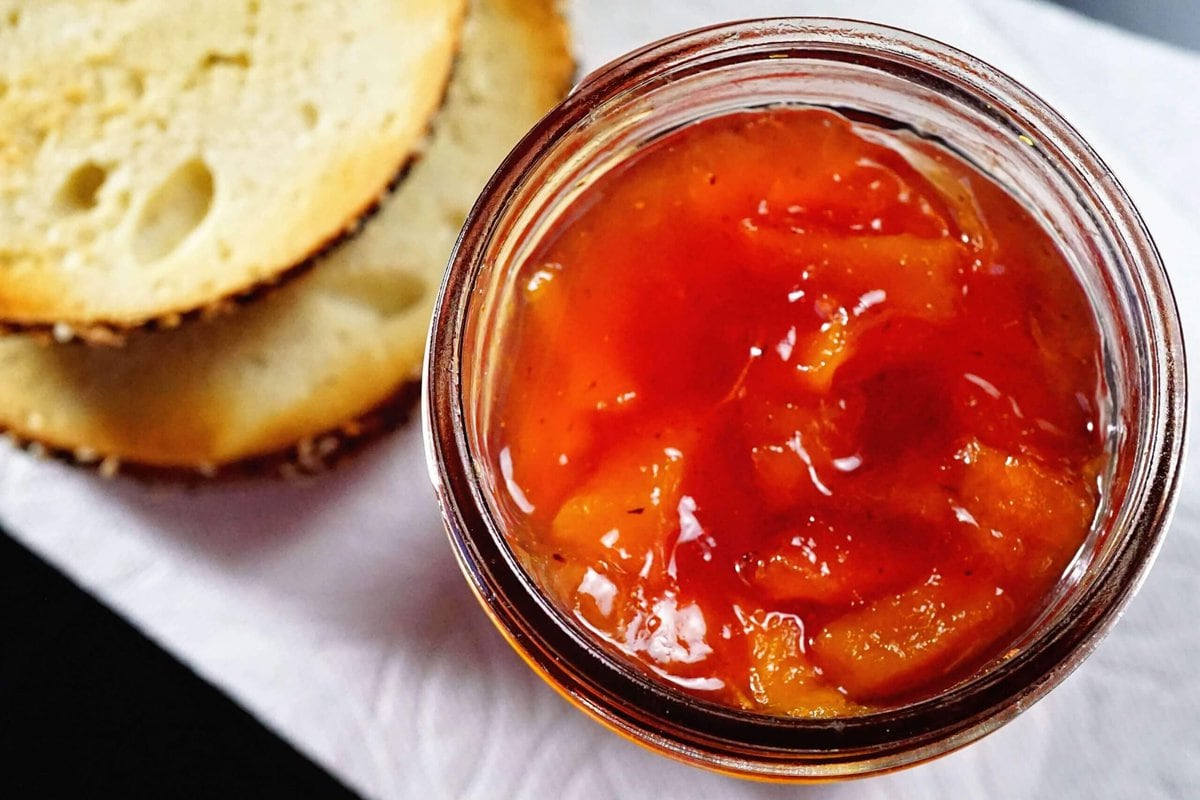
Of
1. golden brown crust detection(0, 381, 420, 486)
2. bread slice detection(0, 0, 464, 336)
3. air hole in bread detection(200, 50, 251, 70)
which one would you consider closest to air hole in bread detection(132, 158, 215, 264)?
bread slice detection(0, 0, 464, 336)

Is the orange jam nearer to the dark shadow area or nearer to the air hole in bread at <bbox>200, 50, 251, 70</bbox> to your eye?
the air hole in bread at <bbox>200, 50, 251, 70</bbox>

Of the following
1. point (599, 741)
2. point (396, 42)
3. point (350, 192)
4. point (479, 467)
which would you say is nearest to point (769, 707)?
point (479, 467)

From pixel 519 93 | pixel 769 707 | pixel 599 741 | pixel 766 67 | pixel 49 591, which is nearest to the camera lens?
pixel 769 707

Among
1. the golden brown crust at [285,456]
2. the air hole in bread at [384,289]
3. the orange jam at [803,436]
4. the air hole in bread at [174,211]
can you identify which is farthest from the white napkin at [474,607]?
the orange jam at [803,436]

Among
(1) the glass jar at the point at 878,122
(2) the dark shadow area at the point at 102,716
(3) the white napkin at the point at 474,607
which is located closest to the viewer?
(1) the glass jar at the point at 878,122

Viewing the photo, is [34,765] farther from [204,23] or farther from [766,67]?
[766,67]

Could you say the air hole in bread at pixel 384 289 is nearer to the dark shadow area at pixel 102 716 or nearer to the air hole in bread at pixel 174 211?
the air hole in bread at pixel 174 211

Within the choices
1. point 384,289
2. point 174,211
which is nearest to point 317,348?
point 384,289
